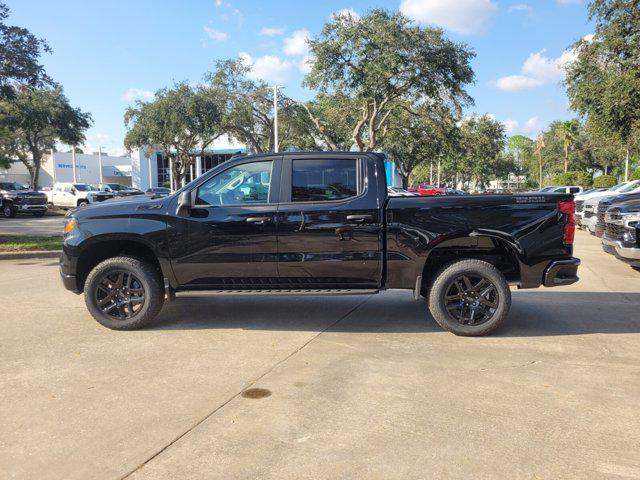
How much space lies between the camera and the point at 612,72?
57.0 feet

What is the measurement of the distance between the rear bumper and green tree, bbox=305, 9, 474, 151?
19.5 metres

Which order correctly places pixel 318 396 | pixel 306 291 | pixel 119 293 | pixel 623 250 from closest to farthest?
pixel 318 396, pixel 306 291, pixel 119 293, pixel 623 250

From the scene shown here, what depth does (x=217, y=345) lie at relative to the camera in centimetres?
527

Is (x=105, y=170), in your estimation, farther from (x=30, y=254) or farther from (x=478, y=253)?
(x=478, y=253)

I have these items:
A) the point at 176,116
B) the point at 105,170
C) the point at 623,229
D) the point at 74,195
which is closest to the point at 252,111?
the point at 176,116

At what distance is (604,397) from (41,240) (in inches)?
538

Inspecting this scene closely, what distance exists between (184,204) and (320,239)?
1508mm

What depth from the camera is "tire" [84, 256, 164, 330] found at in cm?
569

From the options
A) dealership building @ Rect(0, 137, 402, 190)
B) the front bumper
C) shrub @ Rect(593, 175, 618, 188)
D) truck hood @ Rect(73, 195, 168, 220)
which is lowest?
the front bumper

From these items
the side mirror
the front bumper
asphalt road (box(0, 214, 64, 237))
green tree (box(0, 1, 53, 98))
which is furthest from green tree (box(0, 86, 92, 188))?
the front bumper

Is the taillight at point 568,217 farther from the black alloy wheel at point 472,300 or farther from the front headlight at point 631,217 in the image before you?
the front headlight at point 631,217

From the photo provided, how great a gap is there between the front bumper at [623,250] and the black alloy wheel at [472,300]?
4056mm

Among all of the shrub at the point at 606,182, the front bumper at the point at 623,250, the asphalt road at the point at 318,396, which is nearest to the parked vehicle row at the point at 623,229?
the front bumper at the point at 623,250

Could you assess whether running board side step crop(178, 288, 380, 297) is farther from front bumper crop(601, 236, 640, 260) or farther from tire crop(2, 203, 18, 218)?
tire crop(2, 203, 18, 218)
